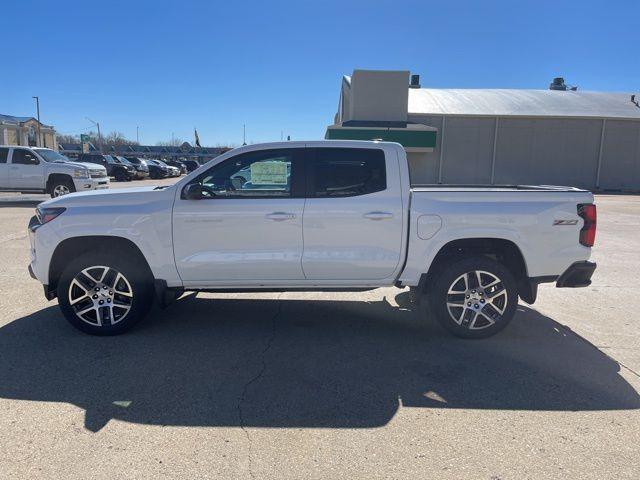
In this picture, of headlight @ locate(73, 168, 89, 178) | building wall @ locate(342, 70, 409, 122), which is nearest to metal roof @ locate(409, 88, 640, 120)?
building wall @ locate(342, 70, 409, 122)

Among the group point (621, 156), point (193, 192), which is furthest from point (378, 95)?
point (193, 192)

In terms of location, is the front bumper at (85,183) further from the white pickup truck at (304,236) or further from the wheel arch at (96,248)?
the white pickup truck at (304,236)

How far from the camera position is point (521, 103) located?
3441 cm

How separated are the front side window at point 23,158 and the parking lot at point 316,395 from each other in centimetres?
1377

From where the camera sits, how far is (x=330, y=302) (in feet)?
20.0

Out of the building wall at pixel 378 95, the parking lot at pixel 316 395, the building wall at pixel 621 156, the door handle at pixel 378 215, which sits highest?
the building wall at pixel 378 95

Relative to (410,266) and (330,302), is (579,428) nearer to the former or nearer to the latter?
(410,266)

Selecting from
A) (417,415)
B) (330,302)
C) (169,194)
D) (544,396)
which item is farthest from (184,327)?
(544,396)

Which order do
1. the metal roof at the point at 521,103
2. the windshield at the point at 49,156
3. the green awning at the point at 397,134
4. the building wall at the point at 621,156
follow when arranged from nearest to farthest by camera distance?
1. the windshield at the point at 49,156
2. the green awning at the point at 397,134
3. the metal roof at the point at 521,103
4. the building wall at the point at 621,156

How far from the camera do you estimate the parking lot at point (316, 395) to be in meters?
2.88

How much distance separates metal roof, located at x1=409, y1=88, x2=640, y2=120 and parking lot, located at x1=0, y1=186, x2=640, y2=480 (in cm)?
2852

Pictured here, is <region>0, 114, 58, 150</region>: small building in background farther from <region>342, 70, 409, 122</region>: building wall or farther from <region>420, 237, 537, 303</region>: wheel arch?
<region>420, 237, 537, 303</region>: wheel arch

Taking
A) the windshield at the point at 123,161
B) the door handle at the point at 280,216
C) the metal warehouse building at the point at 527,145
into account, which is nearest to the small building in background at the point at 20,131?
the windshield at the point at 123,161

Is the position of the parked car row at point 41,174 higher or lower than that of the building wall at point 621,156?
lower
